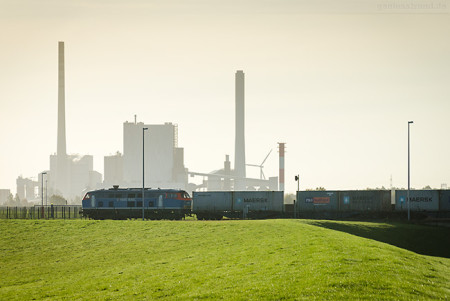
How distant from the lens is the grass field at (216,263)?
2112 cm

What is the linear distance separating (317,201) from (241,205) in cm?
966

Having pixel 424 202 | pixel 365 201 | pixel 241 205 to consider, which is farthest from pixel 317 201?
pixel 424 202

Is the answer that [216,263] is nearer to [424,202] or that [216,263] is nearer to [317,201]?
[317,201]

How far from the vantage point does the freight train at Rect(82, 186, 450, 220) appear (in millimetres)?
67875

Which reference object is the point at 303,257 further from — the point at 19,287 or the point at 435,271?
the point at 19,287

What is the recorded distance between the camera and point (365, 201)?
68062 mm

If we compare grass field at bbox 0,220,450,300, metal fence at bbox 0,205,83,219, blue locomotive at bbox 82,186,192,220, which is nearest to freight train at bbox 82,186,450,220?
blue locomotive at bbox 82,186,192,220

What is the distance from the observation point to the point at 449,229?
5744cm

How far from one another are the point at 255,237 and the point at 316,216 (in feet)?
98.5

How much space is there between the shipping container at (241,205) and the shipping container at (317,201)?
241 cm

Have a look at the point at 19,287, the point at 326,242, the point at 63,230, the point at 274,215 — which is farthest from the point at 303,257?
the point at 274,215

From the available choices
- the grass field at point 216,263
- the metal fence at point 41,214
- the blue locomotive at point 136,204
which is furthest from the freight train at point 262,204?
the grass field at point 216,263

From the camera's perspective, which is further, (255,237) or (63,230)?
(63,230)

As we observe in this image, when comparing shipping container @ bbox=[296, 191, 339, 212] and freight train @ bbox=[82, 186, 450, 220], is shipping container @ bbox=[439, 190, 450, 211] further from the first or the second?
shipping container @ bbox=[296, 191, 339, 212]
